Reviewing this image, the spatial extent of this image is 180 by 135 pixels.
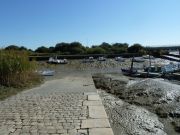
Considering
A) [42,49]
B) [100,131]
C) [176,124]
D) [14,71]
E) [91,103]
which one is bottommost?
[176,124]

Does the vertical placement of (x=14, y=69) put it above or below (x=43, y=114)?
above

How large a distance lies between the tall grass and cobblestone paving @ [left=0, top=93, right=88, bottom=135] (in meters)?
2.99

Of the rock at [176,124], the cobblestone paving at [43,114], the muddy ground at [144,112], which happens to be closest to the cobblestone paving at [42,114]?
the cobblestone paving at [43,114]

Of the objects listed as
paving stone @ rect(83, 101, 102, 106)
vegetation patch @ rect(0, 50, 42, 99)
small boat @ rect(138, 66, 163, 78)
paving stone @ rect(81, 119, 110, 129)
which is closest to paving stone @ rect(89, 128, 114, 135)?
paving stone @ rect(81, 119, 110, 129)

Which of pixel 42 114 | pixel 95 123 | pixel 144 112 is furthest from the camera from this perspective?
pixel 144 112

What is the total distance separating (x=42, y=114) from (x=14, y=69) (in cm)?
681

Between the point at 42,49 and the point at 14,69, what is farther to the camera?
the point at 42,49

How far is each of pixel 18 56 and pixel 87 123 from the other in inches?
343

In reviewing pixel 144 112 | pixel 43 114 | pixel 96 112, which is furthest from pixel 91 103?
pixel 43 114

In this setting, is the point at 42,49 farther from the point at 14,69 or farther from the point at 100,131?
the point at 100,131

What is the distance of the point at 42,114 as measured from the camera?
9.00 metres

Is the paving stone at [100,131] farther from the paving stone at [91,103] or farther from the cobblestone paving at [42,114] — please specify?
the paving stone at [91,103]

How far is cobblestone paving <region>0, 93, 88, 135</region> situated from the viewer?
746cm

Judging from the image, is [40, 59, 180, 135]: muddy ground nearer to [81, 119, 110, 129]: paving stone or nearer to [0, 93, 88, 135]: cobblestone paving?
[81, 119, 110, 129]: paving stone
